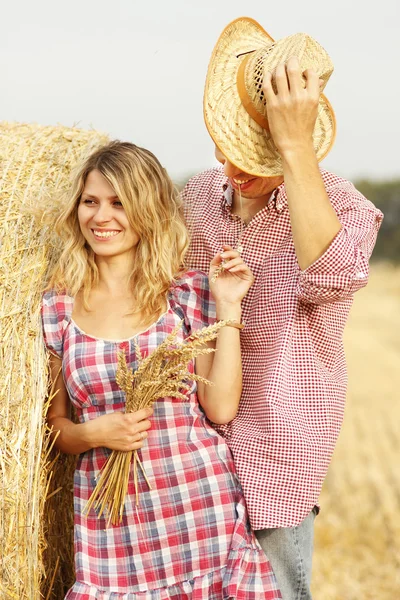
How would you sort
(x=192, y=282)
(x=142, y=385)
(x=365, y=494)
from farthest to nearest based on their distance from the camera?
1. (x=365, y=494)
2. (x=192, y=282)
3. (x=142, y=385)

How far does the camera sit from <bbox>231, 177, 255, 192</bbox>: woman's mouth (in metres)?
2.94

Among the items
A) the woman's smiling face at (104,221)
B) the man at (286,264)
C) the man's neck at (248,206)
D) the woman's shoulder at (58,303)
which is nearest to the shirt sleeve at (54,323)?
the woman's shoulder at (58,303)

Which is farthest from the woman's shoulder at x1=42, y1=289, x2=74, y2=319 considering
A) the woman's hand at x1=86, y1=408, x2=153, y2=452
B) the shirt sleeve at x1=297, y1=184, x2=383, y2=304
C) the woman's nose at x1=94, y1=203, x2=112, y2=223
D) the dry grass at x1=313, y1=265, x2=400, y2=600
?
the dry grass at x1=313, y1=265, x2=400, y2=600

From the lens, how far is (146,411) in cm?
276

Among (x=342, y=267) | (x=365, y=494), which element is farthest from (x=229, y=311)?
(x=365, y=494)

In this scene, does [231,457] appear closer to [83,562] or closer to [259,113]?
[83,562]

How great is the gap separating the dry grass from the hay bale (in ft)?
8.21

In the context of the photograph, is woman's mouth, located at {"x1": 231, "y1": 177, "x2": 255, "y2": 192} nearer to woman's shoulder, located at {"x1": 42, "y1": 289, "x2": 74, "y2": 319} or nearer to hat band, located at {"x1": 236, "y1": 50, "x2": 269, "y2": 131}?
hat band, located at {"x1": 236, "y1": 50, "x2": 269, "y2": 131}

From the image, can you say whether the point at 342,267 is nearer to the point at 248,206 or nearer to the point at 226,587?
the point at 248,206

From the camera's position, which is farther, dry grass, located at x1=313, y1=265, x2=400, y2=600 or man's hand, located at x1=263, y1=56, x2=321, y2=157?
dry grass, located at x1=313, y1=265, x2=400, y2=600

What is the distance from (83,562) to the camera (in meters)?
2.88

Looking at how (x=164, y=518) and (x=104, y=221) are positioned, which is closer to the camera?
(x=164, y=518)

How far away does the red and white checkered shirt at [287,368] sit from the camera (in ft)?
9.41

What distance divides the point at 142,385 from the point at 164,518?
0.50 metres
